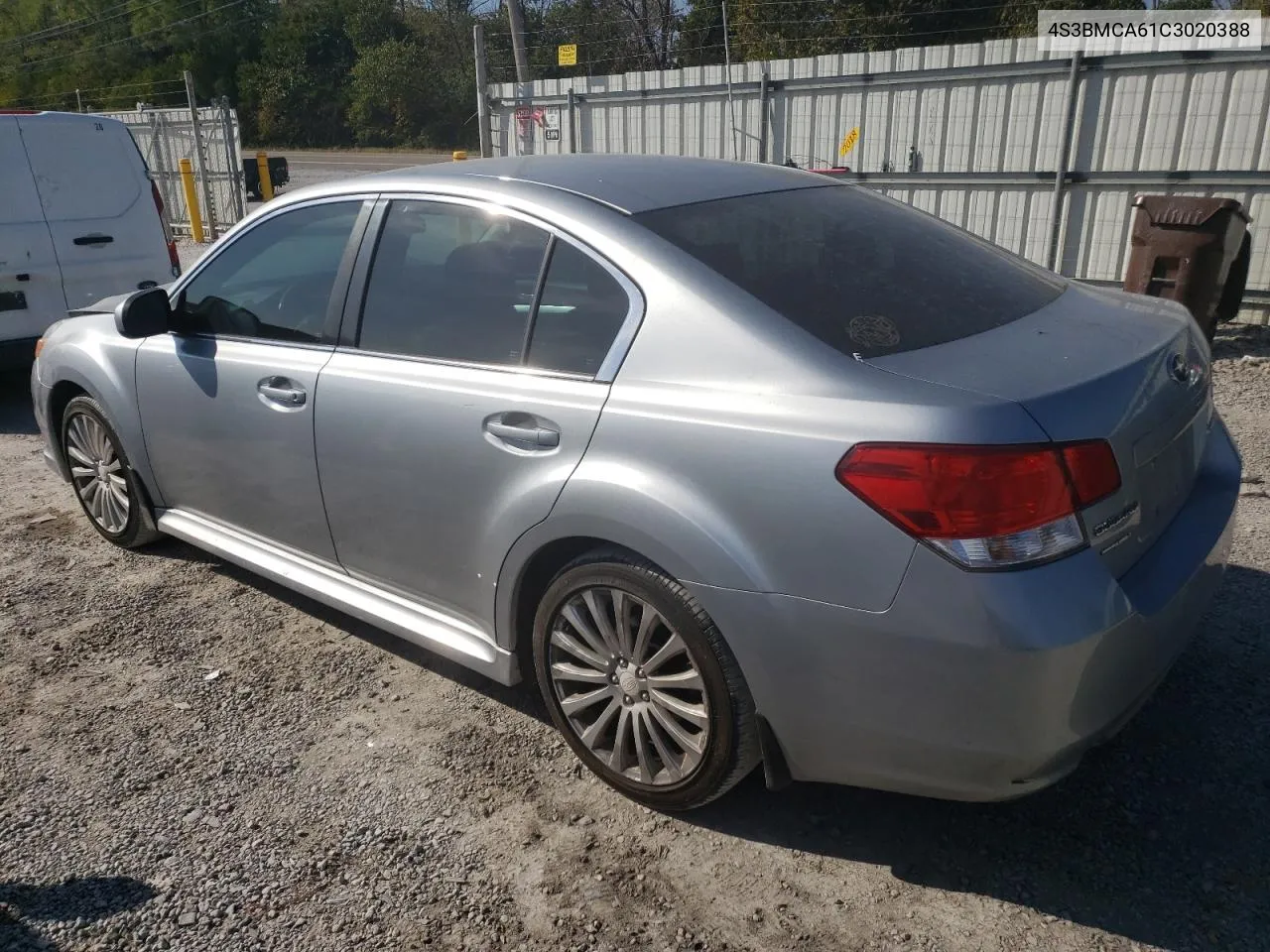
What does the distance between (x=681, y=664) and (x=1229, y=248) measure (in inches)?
264

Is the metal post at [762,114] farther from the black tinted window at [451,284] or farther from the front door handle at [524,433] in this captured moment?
the front door handle at [524,433]

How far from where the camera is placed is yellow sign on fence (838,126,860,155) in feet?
33.0

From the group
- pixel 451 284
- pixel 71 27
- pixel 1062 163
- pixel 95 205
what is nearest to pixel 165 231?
pixel 95 205

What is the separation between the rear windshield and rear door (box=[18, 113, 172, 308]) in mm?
6074

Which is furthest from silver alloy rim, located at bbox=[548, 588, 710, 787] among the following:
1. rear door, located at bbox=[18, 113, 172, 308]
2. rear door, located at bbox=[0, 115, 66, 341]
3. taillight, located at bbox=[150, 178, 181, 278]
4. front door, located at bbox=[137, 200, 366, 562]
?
taillight, located at bbox=[150, 178, 181, 278]

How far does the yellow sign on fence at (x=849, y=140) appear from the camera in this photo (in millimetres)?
10047

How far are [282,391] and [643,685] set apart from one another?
167 centimetres

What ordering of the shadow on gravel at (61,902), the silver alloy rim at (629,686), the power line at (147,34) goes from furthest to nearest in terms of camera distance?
the power line at (147,34), the silver alloy rim at (629,686), the shadow on gravel at (61,902)

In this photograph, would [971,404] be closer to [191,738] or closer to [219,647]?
[191,738]

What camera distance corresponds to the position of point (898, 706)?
2.25 m

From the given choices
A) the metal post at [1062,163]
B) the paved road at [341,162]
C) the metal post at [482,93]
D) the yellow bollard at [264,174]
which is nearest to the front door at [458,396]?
the metal post at [1062,163]

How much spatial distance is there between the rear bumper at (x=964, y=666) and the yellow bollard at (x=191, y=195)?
16024 millimetres

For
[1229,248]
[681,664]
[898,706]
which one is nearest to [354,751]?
[681,664]

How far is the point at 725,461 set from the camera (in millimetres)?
2371
